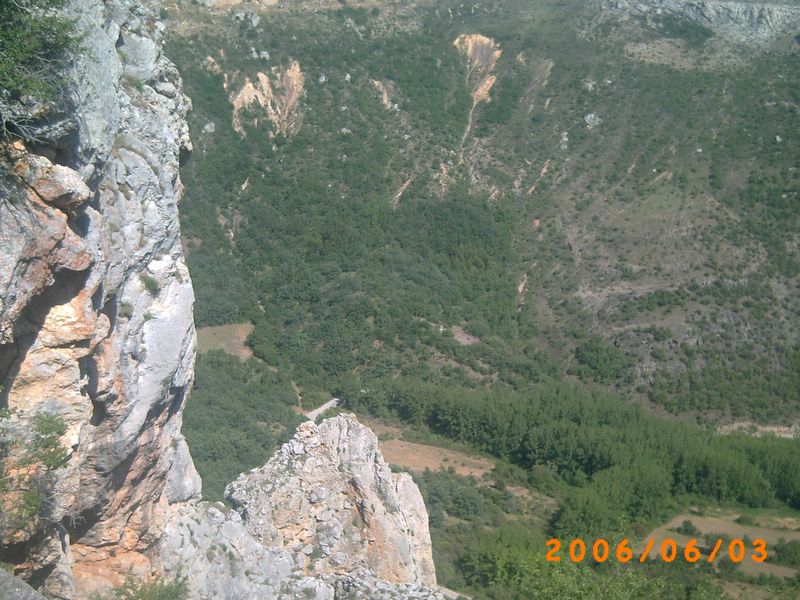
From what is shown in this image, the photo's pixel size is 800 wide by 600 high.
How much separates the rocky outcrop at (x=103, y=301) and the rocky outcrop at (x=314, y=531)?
92cm

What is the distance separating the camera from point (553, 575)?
Result: 14562mm

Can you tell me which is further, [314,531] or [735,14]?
[735,14]

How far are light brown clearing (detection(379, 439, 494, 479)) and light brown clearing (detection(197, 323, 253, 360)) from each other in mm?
11311

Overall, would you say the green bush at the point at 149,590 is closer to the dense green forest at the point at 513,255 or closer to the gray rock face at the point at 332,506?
the gray rock face at the point at 332,506

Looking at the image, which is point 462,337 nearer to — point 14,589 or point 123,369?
point 123,369

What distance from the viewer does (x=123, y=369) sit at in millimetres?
10641

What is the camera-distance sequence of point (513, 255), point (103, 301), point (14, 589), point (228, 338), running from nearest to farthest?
point (14, 589) → point (103, 301) → point (228, 338) → point (513, 255)

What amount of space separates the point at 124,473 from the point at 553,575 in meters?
7.63

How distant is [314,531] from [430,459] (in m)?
21.5

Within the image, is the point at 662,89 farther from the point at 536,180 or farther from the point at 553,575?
the point at 553,575

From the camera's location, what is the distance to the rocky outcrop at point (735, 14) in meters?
60.6

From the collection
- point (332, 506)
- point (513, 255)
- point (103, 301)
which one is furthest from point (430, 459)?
point (103, 301)

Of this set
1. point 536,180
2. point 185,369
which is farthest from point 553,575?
point 536,180
